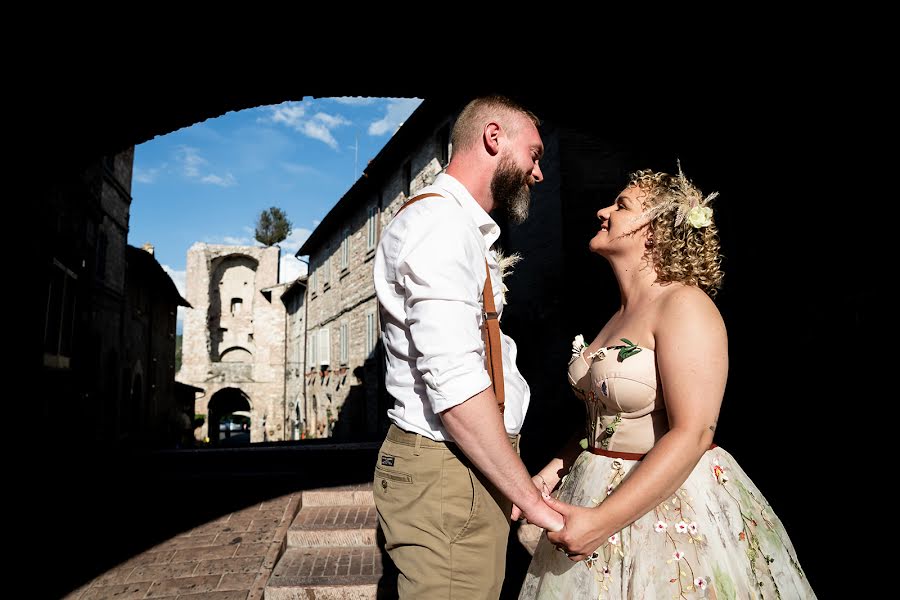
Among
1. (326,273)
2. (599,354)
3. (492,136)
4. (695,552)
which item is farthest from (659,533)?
(326,273)

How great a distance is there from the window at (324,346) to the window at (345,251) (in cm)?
304

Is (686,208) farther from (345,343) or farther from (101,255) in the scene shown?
(345,343)

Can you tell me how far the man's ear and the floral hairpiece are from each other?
647mm

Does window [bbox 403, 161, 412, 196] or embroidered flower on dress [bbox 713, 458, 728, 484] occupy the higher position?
window [bbox 403, 161, 412, 196]

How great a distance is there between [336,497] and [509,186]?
4.79 m

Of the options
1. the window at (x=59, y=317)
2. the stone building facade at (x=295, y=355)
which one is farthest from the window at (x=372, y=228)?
the stone building facade at (x=295, y=355)

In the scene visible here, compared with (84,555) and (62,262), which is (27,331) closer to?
(62,262)

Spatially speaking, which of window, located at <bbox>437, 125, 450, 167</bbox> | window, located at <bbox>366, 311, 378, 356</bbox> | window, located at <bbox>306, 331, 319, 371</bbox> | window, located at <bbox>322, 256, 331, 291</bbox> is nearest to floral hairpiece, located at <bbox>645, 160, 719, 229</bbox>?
window, located at <bbox>437, 125, 450, 167</bbox>

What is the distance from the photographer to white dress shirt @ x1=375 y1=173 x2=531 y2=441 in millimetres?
1316

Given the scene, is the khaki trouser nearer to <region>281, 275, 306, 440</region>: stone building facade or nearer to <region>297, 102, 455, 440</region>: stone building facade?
<region>297, 102, 455, 440</region>: stone building facade

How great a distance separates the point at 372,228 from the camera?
15.8m

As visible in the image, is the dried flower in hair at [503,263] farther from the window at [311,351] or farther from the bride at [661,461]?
the window at [311,351]

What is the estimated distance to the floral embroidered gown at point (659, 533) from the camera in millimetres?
1579

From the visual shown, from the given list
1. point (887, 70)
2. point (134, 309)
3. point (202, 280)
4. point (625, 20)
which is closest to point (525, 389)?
point (887, 70)
